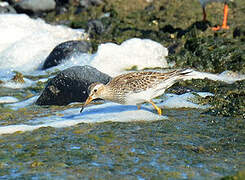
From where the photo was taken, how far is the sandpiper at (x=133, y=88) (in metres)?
7.04

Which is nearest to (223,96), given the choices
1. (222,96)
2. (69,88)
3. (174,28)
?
(222,96)

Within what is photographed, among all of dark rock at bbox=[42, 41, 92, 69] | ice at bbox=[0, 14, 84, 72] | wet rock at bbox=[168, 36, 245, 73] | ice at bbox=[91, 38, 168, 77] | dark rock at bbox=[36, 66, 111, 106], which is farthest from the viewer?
ice at bbox=[0, 14, 84, 72]

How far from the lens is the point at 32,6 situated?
17297 mm

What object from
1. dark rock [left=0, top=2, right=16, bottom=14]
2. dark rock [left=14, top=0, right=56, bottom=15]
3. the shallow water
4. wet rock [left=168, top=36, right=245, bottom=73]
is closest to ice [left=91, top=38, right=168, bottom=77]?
wet rock [left=168, top=36, right=245, bottom=73]

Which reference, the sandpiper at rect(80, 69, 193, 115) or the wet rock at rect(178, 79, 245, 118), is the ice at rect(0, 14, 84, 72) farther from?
the sandpiper at rect(80, 69, 193, 115)

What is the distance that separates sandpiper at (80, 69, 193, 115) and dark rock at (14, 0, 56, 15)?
11021 millimetres

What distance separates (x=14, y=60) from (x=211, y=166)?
9.71 m

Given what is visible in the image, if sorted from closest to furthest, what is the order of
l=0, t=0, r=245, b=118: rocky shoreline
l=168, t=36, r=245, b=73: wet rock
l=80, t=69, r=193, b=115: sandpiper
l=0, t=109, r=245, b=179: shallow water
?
l=0, t=109, r=245, b=179: shallow water → l=80, t=69, r=193, b=115: sandpiper → l=0, t=0, r=245, b=118: rocky shoreline → l=168, t=36, r=245, b=73: wet rock

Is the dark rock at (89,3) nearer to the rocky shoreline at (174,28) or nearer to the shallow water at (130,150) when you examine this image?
the rocky shoreline at (174,28)

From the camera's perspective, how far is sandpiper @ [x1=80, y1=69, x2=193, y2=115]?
7.04m

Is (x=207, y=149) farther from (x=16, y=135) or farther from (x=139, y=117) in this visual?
(x=16, y=135)

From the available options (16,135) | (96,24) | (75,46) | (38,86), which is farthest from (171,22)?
(16,135)

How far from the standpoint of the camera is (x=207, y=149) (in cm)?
534

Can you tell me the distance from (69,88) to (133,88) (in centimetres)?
217
